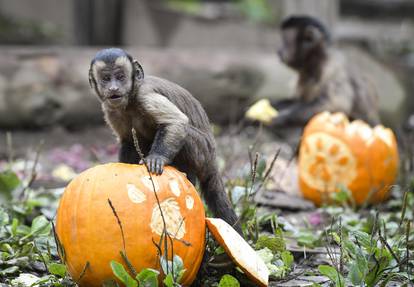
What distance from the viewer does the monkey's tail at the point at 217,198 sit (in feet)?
13.5

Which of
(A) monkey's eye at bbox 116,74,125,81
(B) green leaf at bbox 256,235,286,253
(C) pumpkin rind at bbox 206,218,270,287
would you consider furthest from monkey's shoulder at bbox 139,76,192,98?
(B) green leaf at bbox 256,235,286,253

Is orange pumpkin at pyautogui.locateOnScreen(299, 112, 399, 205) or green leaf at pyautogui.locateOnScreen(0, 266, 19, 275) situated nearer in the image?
green leaf at pyautogui.locateOnScreen(0, 266, 19, 275)

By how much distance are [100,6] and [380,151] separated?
7.94m

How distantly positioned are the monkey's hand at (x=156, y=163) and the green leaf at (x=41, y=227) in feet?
2.81

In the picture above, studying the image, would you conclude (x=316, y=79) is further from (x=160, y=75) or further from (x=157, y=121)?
(x=157, y=121)

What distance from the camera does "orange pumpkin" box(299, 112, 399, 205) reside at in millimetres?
5887

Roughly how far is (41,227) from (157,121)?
34.9 inches

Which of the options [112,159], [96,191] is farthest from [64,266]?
[112,159]

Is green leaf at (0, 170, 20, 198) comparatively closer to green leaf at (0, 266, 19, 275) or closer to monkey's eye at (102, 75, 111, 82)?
green leaf at (0, 266, 19, 275)

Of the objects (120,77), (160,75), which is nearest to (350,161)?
(120,77)

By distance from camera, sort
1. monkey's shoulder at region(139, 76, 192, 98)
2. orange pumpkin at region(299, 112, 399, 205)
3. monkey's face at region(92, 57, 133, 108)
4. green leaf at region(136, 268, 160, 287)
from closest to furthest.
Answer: green leaf at region(136, 268, 160, 287), monkey's face at region(92, 57, 133, 108), monkey's shoulder at region(139, 76, 192, 98), orange pumpkin at region(299, 112, 399, 205)

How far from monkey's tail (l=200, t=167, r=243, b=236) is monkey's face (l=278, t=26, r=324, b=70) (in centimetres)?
395

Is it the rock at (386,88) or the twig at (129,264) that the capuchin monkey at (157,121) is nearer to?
the twig at (129,264)

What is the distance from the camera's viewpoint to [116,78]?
12.3 feet
